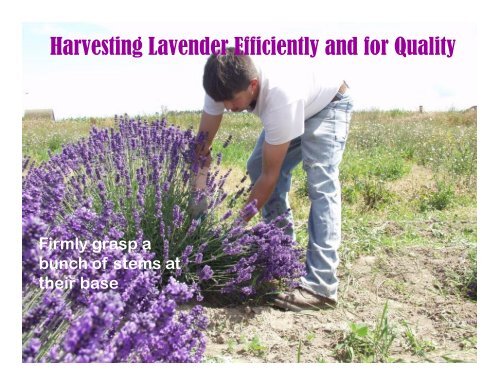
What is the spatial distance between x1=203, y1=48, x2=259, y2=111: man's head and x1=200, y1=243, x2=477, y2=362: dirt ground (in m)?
1.00

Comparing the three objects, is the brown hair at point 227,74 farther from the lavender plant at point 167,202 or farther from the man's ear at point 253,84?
the lavender plant at point 167,202

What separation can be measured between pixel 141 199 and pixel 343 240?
171 centimetres

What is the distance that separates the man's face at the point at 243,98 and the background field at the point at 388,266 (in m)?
0.81

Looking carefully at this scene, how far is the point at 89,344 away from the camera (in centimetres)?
121

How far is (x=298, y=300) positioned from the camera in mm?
2506

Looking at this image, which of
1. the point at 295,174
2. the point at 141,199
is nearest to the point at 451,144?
the point at 295,174

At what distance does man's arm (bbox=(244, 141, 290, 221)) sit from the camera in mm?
2318

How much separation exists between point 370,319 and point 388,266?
0.63 m

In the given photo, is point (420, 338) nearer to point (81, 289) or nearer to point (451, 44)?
point (451, 44)

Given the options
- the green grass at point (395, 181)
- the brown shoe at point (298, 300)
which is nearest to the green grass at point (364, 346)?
the brown shoe at point (298, 300)

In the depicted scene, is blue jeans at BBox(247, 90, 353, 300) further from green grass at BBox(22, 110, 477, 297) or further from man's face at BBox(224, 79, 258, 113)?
green grass at BBox(22, 110, 477, 297)

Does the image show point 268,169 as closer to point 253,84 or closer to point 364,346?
point 253,84

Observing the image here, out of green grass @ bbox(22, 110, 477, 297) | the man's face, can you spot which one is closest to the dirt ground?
green grass @ bbox(22, 110, 477, 297)

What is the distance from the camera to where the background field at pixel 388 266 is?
2113 mm
